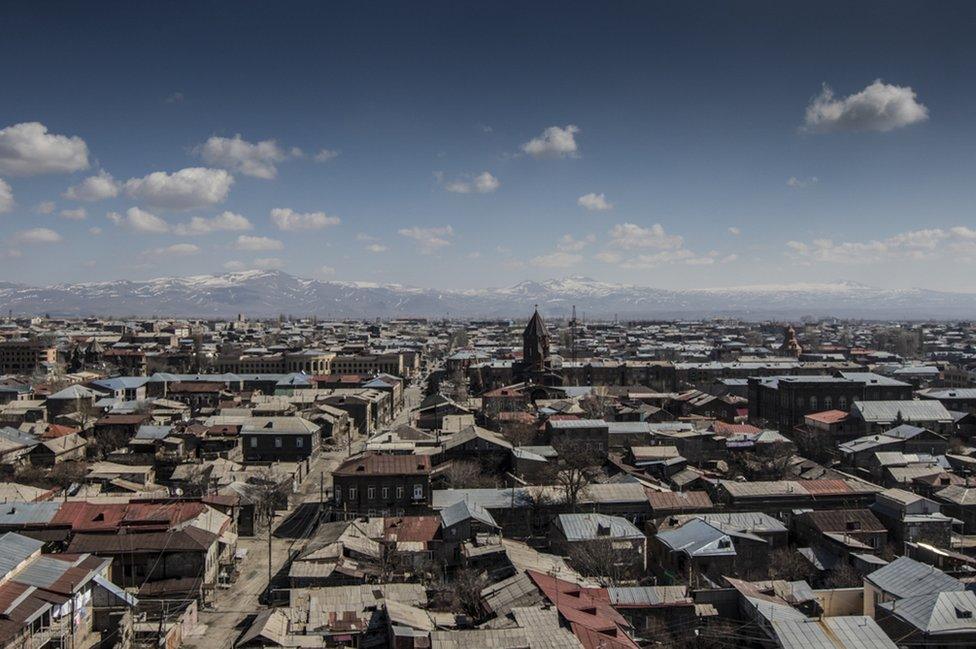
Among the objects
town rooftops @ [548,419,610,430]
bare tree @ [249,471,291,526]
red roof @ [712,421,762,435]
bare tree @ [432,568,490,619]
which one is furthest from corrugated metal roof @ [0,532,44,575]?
red roof @ [712,421,762,435]

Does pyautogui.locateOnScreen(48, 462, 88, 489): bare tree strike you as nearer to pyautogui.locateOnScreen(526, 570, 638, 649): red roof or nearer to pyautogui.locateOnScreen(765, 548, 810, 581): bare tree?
pyautogui.locateOnScreen(526, 570, 638, 649): red roof

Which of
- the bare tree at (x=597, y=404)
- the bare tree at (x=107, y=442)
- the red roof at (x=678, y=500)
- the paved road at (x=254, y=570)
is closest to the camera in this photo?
the paved road at (x=254, y=570)

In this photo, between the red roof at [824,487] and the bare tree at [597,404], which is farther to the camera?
the bare tree at [597,404]

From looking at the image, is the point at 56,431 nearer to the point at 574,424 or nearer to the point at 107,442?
the point at 107,442

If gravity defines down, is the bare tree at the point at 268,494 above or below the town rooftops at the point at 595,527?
below

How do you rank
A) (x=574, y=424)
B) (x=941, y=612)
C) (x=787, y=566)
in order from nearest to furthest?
1. (x=941, y=612)
2. (x=787, y=566)
3. (x=574, y=424)

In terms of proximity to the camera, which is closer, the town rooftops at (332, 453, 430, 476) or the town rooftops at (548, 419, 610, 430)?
the town rooftops at (332, 453, 430, 476)

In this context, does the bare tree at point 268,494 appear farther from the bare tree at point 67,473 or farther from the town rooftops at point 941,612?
the town rooftops at point 941,612

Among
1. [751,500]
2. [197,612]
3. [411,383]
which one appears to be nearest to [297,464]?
[197,612]

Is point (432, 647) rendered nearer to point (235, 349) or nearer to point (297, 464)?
point (297, 464)

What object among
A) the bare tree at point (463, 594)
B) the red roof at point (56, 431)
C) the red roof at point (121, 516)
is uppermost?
the red roof at point (121, 516)

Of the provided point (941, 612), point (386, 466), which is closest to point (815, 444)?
point (386, 466)

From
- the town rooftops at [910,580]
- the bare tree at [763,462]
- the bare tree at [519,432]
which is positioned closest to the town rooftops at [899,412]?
the bare tree at [763,462]

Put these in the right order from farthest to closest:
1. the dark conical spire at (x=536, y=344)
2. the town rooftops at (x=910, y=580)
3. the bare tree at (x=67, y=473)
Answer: the dark conical spire at (x=536, y=344) < the bare tree at (x=67, y=473) < the town rooftops at (x=910, y=580)
